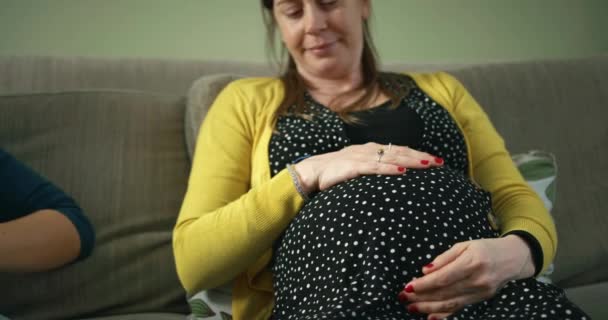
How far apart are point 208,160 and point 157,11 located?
0.89 meters

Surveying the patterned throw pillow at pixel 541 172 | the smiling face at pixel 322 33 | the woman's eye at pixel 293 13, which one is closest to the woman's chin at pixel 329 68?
the smiling face at pixel 322 33

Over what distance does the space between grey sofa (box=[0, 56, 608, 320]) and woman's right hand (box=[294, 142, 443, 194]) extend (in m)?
0.40

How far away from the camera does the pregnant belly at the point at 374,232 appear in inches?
31.8

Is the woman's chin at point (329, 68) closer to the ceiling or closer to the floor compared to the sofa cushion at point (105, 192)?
closer to the ceiling

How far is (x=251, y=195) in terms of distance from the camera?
98 cm

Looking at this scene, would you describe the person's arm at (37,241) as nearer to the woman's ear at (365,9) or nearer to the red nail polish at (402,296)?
the red nail polish at (402,296)

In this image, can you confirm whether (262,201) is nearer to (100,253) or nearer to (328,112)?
(328,112)

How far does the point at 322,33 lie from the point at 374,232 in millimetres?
535

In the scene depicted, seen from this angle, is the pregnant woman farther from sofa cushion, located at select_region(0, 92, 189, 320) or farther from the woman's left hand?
sofa cushion, located at select_region(0, 92, 189, 320)

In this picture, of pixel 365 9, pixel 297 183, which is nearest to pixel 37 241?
pixel 297 183

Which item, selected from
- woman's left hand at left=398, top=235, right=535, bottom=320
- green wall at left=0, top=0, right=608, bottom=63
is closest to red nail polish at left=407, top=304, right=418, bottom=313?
woman's left hand at left=398, top=235, right=535, bottom=320

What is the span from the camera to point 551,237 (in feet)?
3.40

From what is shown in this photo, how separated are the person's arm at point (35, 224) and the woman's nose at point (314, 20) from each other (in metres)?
0.58

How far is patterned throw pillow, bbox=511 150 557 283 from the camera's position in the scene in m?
1.31
